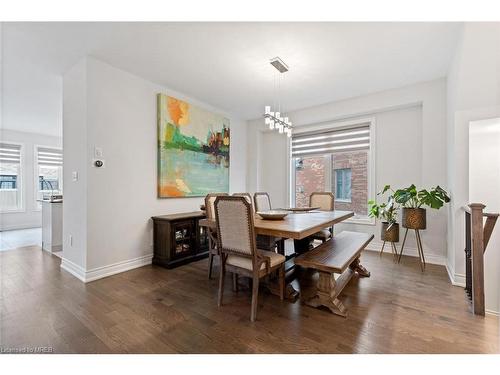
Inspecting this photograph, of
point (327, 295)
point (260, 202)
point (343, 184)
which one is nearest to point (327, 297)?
point (327, 295)

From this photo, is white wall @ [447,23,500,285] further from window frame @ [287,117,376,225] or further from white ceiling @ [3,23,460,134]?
window frame @ [287,117,376,225]

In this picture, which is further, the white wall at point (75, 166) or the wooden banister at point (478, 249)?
the white wall at point (75, 166)

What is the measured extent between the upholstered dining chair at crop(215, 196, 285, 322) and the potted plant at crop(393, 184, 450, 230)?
2116 millimetres

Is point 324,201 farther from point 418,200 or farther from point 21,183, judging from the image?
point 21,183

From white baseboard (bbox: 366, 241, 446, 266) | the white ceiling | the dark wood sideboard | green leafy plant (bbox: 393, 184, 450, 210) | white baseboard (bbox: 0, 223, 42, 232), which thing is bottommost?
white baseboard (bbox: 0, 223, 42, 232)

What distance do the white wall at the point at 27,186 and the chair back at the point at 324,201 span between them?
25.1 feet

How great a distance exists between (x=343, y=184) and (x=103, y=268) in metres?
4.16

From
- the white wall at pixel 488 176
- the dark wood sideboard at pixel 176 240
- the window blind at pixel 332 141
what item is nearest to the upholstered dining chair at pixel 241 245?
the dark wood sideboard at pixel 176 240

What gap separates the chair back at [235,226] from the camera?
188 cm

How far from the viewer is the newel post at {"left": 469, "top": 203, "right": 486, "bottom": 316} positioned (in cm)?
192

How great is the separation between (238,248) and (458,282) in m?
2.53

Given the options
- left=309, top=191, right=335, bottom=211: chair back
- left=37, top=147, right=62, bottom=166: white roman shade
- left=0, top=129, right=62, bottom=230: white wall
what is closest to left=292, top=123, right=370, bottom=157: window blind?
left=309, top=191, right=335, bottom=211: chair back

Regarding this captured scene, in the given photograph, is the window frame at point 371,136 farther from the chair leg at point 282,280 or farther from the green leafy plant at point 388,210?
the chair leg at point 282,280

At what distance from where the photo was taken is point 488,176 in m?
2.31
